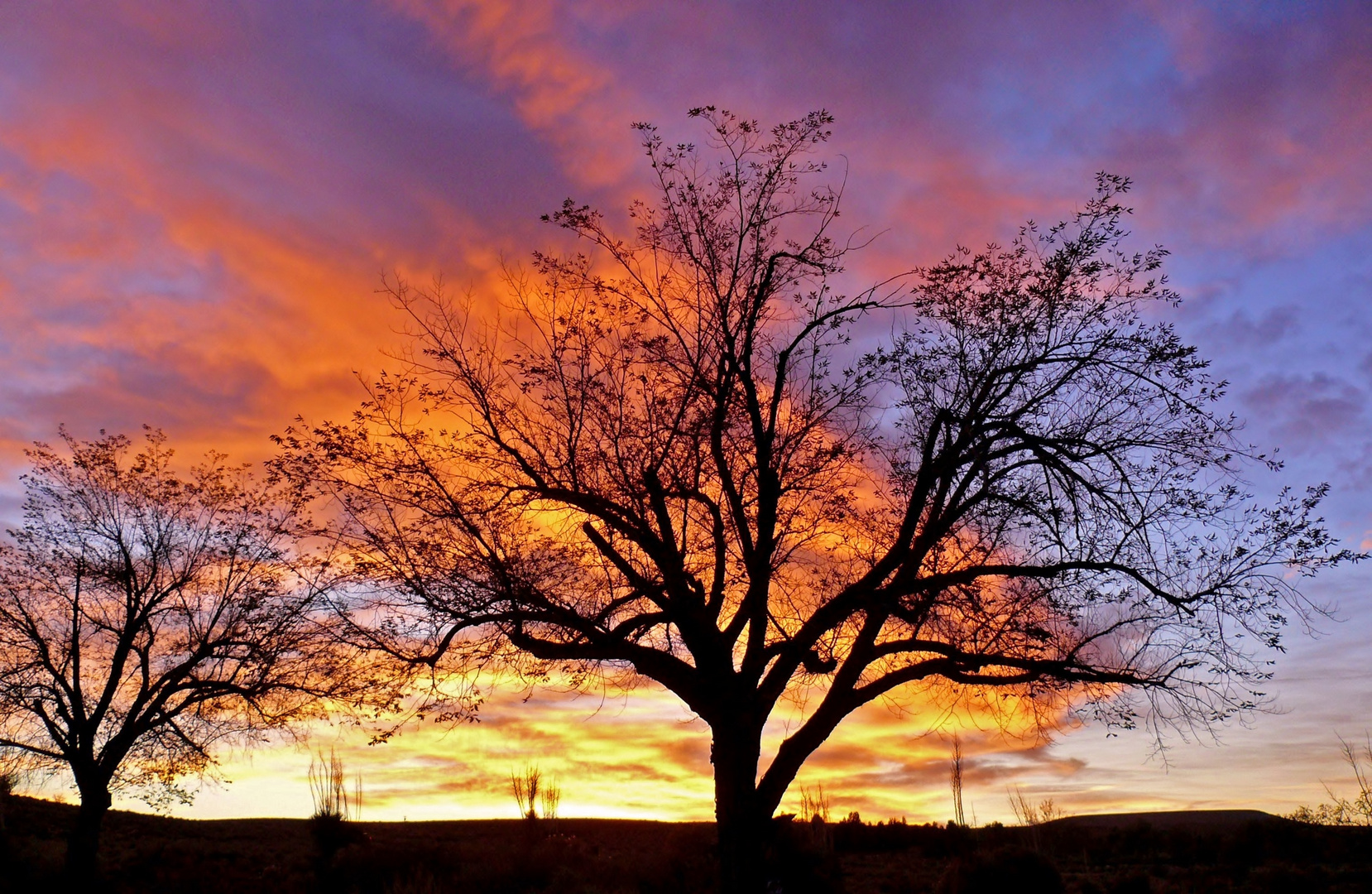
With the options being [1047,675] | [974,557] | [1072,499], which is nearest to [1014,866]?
[1047,675]

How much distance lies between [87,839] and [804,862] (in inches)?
666

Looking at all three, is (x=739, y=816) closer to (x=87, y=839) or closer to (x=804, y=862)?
(x=804, y=862)

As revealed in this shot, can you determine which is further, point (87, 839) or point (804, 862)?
point (87, 839)

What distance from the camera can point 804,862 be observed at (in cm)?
2053

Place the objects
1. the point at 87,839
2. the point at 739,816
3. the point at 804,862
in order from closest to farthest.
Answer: the point at 739,816 < the point at 804,862 < the point at 87,839

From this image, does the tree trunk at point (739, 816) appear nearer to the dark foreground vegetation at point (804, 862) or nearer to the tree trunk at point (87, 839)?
the dark foreground vegetation at point (804, 862)

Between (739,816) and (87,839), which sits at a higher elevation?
(739,816)

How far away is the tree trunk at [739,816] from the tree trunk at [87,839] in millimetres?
17822

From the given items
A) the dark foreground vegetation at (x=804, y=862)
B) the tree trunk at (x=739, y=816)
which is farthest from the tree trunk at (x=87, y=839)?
the tree trunk at (x=739, y=816)

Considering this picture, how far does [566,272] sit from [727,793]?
25.4 ft

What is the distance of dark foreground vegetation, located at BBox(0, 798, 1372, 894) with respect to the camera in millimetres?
18611

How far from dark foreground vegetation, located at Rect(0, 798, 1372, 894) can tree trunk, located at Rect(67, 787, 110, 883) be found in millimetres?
847

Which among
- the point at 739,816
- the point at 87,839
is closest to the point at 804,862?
the point at 739,816

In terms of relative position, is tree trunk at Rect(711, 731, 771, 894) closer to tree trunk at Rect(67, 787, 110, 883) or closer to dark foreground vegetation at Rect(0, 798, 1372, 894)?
dark foreground vegetation at Rect(0, 798, 1372, 894)
